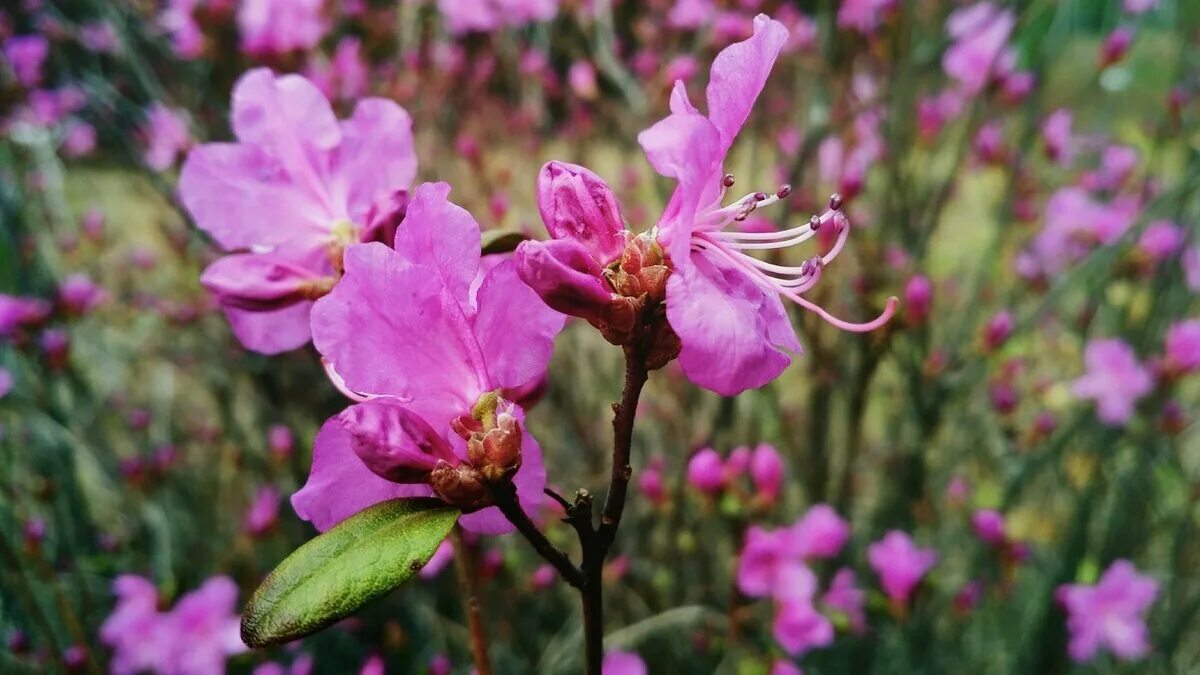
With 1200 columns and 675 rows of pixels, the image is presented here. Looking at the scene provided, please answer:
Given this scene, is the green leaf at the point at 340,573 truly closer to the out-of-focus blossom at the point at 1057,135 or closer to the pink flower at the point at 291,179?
the pink flower at the point at 291,179

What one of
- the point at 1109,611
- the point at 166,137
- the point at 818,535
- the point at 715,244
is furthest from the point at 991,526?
the point at 166,137

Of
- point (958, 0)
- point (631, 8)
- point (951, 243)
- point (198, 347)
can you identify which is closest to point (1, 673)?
point (198, 347)

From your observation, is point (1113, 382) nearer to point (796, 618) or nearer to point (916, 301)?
point (916, 301)

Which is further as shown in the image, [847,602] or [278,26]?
[278,26]

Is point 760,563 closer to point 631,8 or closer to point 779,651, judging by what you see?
point 779,651

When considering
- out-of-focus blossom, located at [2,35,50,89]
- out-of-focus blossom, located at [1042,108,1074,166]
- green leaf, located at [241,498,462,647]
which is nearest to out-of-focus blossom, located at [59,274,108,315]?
out-of-focus blossom, located at [2,35,50,89]

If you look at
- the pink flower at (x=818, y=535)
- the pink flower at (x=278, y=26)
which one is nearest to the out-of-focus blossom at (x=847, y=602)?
the pink flower at (x=818, y=535)

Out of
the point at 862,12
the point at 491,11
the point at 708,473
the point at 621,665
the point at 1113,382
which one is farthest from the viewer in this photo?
the point at 491,11

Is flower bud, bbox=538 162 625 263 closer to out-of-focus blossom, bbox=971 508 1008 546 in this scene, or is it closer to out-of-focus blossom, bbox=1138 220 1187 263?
out-of-focus blossom, bbox=971 508 1008 546
